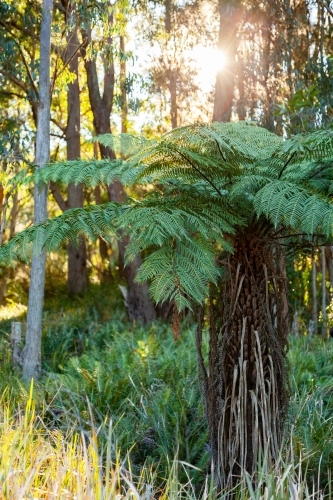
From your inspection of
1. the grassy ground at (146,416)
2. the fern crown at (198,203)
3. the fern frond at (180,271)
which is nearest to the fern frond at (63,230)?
the fern crown at (198,203)

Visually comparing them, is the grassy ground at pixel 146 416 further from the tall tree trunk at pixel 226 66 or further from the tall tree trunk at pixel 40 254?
the tall tree trunk at pixel 226 66

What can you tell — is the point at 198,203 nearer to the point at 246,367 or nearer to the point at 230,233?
the point at 230,233

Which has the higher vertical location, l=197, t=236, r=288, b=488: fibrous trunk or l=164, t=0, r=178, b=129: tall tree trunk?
l=164, t=0, r=178, b=129: tall tree trunk

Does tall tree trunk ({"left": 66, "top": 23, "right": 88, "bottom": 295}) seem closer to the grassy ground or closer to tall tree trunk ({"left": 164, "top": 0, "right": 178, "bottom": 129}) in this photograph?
tall tree trunk ({"left": 164, "top": 0, "right": 178, "bottom": 129})

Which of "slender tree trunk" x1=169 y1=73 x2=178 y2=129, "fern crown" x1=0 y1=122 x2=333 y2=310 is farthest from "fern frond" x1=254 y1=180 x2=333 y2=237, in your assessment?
"slender tree trunk" x1=169 y1=73 x2=178 y2=129

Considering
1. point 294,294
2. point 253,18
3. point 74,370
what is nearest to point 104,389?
point 74,370

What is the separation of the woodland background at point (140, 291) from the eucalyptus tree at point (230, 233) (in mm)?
440

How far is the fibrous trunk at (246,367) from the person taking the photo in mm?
4676

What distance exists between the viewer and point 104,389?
22.6 feet

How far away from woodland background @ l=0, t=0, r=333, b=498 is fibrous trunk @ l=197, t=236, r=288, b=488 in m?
0.34

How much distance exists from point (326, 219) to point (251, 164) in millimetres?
769

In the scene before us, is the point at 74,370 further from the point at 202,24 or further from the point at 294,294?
the point at 202,24

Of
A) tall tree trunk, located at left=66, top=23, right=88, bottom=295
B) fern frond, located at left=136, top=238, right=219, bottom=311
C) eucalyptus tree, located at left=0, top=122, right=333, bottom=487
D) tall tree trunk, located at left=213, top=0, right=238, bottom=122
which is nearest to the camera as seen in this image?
fern frond, located at left=136, top=238, right=219, bottom=311

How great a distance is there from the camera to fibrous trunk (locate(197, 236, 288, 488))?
4.68 meters
